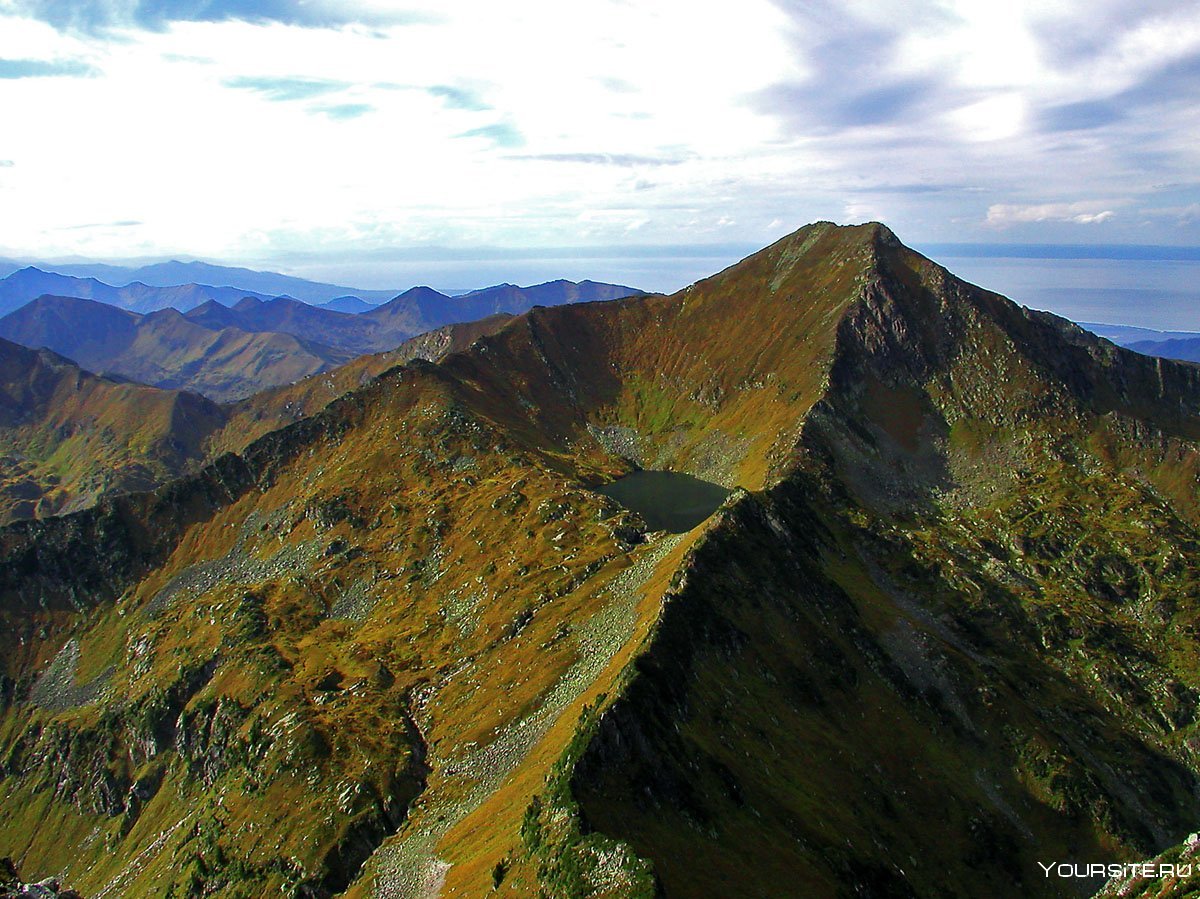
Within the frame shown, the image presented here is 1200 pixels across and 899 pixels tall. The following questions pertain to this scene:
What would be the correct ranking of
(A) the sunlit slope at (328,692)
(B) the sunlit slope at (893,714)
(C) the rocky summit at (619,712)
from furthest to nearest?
1. (A) the sunlit slope at (328,692)
2. (C) the rocky summit at (619,712)
3. (B) the sunlit slope at (893,714)

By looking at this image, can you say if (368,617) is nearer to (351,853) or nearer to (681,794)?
(351,853)

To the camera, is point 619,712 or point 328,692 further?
point 328,692

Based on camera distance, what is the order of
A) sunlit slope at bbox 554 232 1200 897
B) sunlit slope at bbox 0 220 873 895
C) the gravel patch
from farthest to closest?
sunlit slope at bbox 0 220 873 895 → the gravel patch → sunlit slope at bbox 554 232 1200 897

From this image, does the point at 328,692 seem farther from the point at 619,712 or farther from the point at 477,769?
the point at 619,712

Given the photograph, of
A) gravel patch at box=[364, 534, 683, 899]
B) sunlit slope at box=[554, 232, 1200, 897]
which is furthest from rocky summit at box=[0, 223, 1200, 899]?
gravel patch at box=[364, 534, 683, 899]

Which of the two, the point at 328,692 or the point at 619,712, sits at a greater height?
the point at 619,712

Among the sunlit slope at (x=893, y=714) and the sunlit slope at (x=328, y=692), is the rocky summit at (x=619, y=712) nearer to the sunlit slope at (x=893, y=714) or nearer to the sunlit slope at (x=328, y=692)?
the sunlit slope at (x=893, y=714)

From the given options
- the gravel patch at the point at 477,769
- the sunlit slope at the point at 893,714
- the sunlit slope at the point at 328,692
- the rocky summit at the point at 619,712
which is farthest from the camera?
the sunlit slope at the point at 328,692

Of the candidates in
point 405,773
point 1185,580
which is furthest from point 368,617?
point 1185,580

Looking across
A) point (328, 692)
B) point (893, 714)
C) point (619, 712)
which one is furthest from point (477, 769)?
point (893, 714)

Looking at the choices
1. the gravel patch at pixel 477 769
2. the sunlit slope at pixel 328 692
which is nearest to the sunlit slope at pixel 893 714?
the sunlit slope at pixel 328 692

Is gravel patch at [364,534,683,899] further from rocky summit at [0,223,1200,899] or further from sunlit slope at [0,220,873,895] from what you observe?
rocky summit at [0,223,1200,899]
